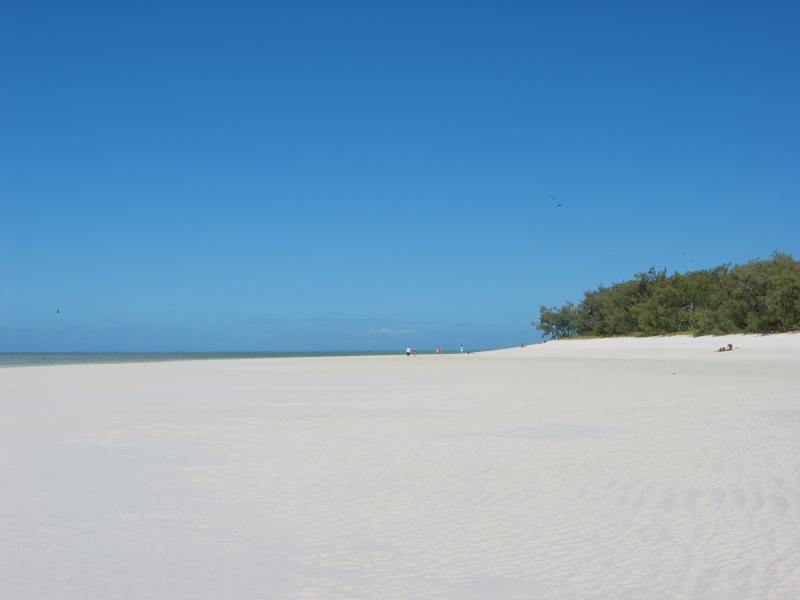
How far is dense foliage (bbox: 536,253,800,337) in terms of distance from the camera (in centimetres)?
4750

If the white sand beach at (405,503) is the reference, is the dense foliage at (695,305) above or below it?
above

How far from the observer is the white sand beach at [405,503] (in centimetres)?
498

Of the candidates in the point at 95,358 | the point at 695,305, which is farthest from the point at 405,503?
the point at 95,358

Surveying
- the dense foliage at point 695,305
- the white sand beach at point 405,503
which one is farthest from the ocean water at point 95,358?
the white sand beach at point 405,503

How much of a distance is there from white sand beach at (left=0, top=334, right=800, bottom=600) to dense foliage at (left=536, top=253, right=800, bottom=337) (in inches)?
1438

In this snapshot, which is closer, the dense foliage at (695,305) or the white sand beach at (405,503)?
the white sand beach at (405,503)

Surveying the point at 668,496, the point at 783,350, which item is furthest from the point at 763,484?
the point at 783,350

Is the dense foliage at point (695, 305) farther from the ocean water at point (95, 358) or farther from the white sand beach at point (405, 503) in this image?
the white sand beach at point (405, 503)

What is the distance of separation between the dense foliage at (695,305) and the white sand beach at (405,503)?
36530mm

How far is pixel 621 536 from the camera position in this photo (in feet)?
19.3

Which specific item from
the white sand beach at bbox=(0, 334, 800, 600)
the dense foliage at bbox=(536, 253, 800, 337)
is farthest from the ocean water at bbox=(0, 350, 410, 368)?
the white sand beach at bbox=(0, 334, 800, 600)

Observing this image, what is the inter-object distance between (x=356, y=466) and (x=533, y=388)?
42.1ft

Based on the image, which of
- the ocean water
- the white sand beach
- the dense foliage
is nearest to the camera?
the white sand beach

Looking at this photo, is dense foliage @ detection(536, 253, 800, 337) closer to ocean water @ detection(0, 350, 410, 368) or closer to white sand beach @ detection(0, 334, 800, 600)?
ocean water @ detection(0, 350, 410, 368)
